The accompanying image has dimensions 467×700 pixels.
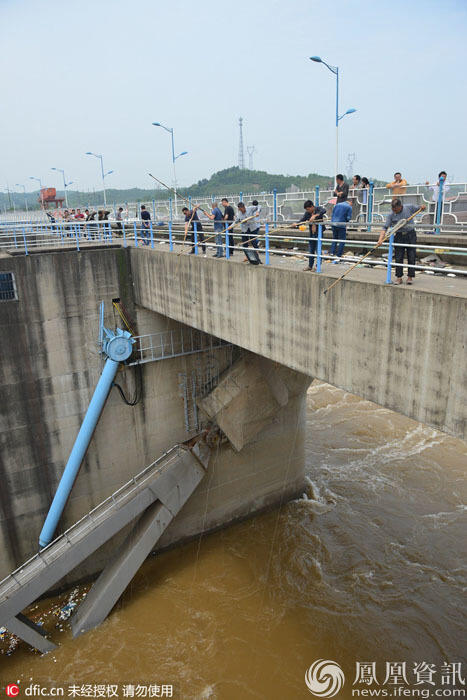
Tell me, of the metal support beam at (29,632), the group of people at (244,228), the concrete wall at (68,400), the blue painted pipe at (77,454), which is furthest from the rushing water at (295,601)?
the group of people at (244,228)

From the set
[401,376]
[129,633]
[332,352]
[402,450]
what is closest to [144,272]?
[332,352]

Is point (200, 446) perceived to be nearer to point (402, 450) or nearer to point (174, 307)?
point (174, 307)

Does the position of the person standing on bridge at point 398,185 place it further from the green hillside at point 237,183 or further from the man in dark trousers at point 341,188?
the green hillside at point 237,183

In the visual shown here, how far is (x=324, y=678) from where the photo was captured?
36.3 ft

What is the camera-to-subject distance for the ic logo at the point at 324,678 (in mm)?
10820

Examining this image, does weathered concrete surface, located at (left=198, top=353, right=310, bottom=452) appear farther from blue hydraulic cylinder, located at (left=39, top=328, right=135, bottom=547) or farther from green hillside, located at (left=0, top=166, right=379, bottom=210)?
green hillside, located at (left=0, top=166, right=379, bottom=210)

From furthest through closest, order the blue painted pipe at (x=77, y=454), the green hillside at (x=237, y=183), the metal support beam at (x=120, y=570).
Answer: the green hillside at (x=237, y=183), the blue painted pipe at (x=77, y=454), the metal support beam at (x=120, y=570)

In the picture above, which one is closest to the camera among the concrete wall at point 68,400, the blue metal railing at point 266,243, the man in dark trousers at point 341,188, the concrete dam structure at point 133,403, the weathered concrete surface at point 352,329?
the weathered concrete surface at point 352,329

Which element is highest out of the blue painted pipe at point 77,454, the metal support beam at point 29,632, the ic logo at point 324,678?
the blue painted pipe at point 77,454

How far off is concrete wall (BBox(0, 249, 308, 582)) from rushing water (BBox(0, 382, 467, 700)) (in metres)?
1.93

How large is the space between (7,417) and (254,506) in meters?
8.44

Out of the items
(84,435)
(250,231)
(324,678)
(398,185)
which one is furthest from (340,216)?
(324,678)

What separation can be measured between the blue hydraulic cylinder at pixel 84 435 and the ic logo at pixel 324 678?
7254 millimetres

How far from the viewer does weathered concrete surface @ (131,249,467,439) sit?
5945 mm
